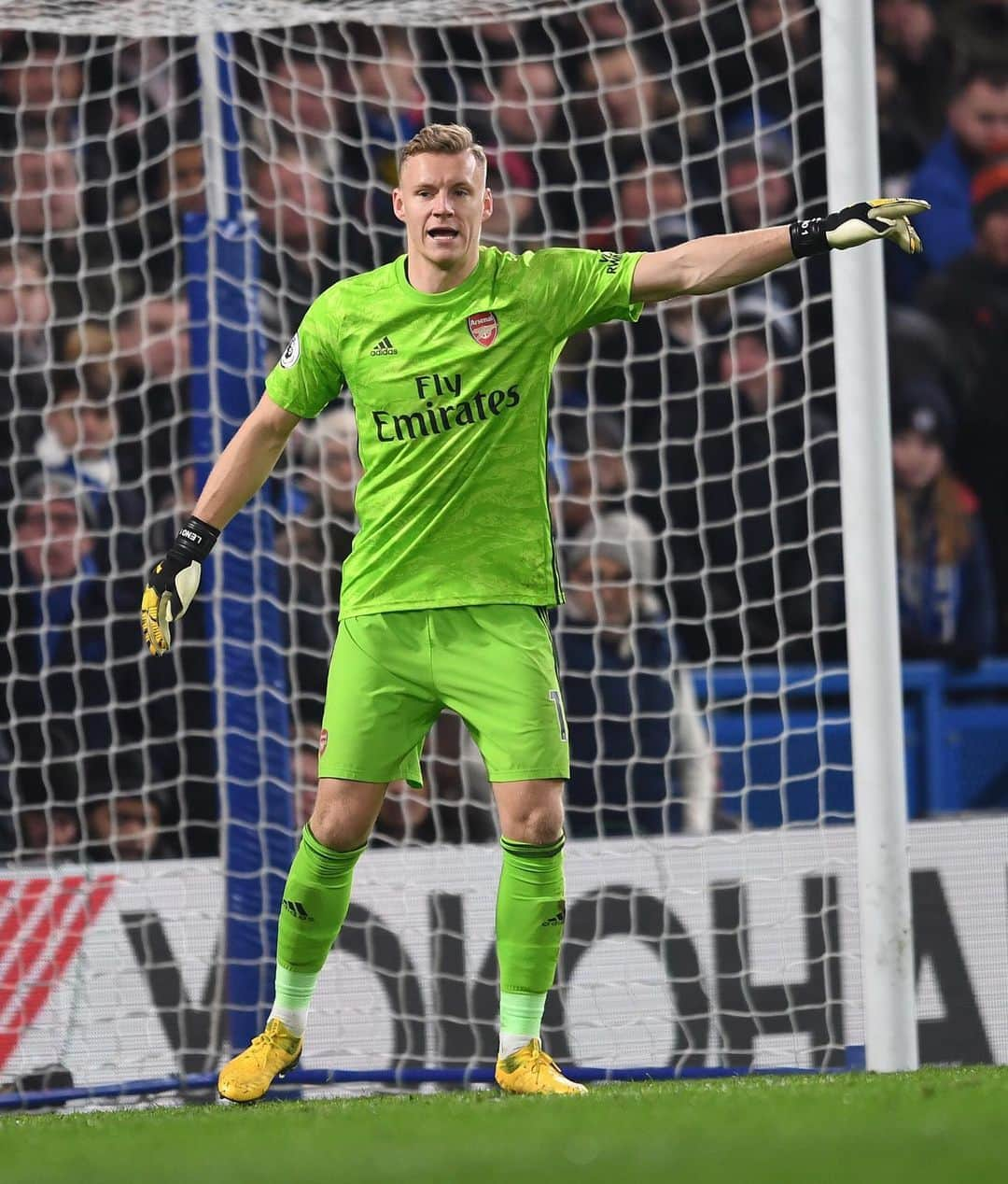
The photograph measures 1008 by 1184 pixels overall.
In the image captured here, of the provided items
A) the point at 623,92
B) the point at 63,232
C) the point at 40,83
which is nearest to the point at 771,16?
the point at 623,92

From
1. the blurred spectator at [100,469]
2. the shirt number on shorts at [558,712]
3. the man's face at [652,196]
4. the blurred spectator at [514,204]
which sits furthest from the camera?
the blurred spectator at [514,204]

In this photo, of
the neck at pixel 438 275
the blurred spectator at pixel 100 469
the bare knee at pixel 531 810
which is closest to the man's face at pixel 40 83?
the blurred spectator at pixel 100 469

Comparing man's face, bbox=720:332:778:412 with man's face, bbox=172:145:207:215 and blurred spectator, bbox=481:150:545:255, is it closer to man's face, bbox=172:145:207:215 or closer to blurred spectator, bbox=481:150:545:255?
blurred spectator, bbox=481:150:545:255

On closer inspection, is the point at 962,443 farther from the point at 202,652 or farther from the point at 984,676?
the point at 202,652

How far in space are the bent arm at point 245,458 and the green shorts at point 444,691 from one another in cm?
41

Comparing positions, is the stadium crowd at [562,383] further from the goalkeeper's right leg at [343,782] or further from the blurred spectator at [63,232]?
the goalkeeper's right leg at [343,782]

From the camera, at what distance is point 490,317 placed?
4113 mm

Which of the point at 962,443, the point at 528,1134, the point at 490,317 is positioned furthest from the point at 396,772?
the point at 962,443

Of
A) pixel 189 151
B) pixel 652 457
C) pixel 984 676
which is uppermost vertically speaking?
pixel 189 151

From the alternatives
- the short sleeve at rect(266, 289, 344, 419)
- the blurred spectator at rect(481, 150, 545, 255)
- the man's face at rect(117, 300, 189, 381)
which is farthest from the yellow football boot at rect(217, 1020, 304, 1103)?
the blurred spectator at rect(481, 150, 545, 255)

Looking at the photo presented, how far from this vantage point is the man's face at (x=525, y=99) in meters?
7.12

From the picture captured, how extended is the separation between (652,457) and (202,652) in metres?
1.81

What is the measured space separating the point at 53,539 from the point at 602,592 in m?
1.82

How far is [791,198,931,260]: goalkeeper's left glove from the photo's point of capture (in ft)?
12.6
